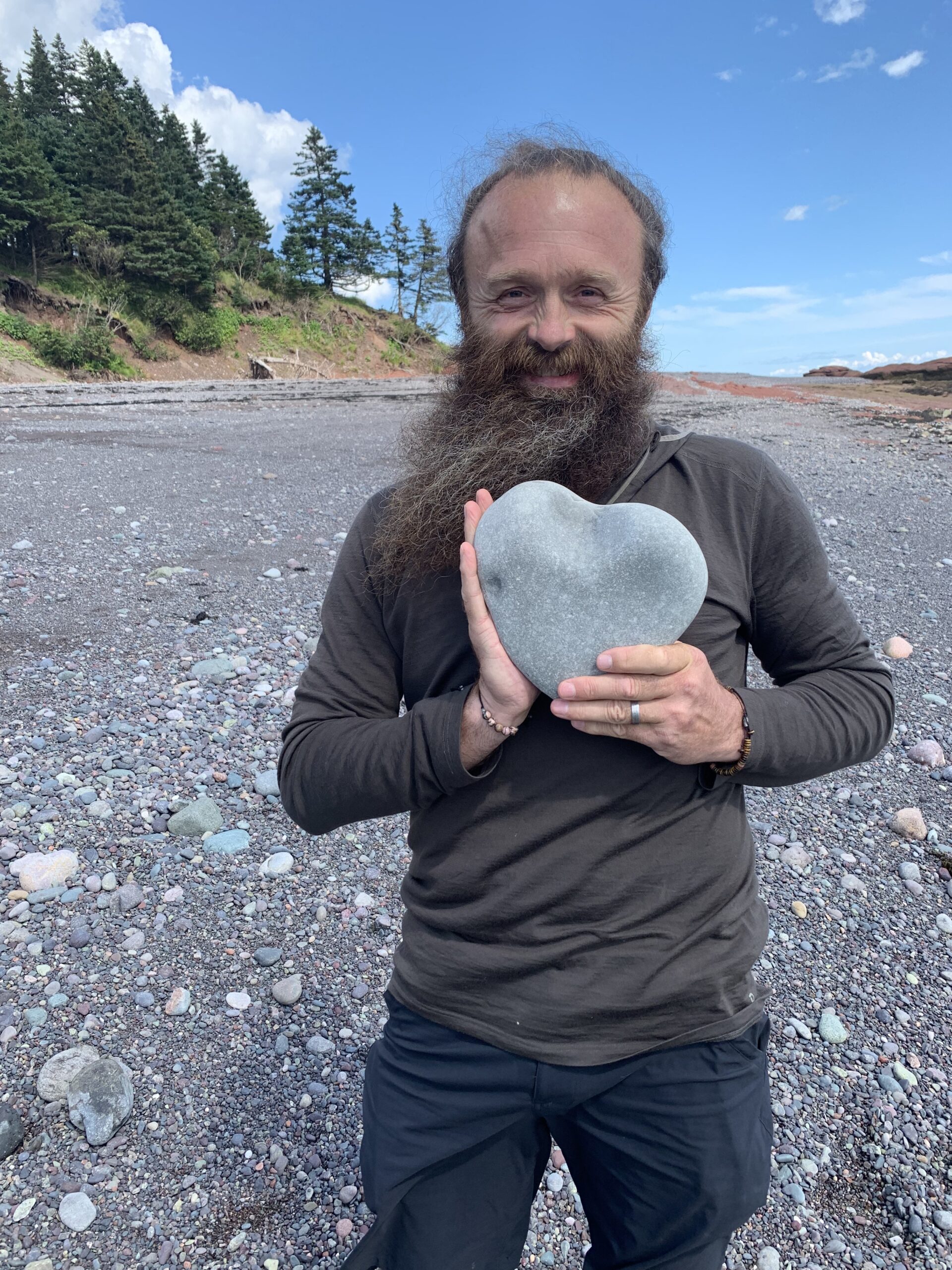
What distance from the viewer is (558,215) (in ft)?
5.19

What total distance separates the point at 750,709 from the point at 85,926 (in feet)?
8.25

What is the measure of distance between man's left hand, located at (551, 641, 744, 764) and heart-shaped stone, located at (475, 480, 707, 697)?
52 mm

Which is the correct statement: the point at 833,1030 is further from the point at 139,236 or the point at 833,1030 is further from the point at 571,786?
the point at 139,236

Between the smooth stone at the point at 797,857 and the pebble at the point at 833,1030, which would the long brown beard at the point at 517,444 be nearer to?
the pebble at the point at 833,1030

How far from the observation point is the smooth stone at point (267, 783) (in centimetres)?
356

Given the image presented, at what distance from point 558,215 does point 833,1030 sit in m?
2.54

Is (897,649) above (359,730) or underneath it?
underneath

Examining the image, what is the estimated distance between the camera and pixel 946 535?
8.60 metres

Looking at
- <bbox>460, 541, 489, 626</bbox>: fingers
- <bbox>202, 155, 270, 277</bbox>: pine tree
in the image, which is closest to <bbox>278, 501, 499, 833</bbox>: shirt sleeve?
<bbox>460, 541, 489, 626</bbox>: fingers

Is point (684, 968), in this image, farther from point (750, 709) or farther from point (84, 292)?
point (84, 292)

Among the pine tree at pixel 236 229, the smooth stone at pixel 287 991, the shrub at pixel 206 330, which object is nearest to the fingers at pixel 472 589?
the smooth stone at pixel 287 991

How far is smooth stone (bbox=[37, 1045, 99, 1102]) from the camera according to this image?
2.16 meters

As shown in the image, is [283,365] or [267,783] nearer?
[267,783]

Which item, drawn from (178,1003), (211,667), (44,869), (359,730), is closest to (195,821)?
(44,869)
